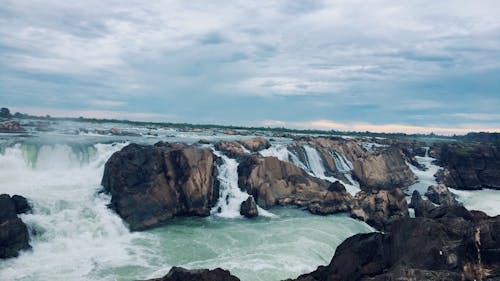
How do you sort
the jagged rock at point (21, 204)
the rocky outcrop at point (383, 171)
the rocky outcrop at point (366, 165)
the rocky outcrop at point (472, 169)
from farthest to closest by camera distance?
the rocky outcrop at point (472, 169)
the rocky outcrop at point (366, 165)
the rocky outcrop at point (383, 171)
the jagged rock at point (21, 204)

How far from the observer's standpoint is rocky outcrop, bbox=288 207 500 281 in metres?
9.59

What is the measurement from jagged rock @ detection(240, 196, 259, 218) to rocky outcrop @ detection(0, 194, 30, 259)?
507 inches

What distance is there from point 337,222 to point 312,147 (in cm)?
1689

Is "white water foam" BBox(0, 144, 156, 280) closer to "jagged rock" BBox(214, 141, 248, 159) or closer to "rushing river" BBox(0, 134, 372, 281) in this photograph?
"rushing river" BBox(0, 134, 372, 281)

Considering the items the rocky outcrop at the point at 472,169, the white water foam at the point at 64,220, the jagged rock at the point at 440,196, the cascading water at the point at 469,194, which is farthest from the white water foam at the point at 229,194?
the rocky outcrop at the point at 472,169

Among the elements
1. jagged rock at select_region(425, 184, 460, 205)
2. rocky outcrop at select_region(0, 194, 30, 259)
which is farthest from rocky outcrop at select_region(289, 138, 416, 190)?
rocky outcrop at select_region(0, 194, 30, 259)

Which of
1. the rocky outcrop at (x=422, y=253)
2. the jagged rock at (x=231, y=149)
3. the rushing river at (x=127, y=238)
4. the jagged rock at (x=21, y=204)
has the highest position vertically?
the jagged rock at (x=231, y=149)

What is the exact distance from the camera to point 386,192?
101 feet

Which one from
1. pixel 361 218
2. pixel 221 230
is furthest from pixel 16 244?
pixel 361 218

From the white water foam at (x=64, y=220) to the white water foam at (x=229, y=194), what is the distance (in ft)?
23.3

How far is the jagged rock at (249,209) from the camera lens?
93.1 feet

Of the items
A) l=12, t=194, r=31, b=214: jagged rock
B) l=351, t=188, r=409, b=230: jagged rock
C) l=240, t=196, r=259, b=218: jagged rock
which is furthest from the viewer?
l=351, t=188, r=409, b=230: jagged rock

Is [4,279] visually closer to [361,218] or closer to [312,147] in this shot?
[361,218]

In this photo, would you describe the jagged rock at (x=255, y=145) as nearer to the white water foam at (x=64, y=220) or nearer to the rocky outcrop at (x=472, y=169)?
the white water foam at (x=64, y=220)
